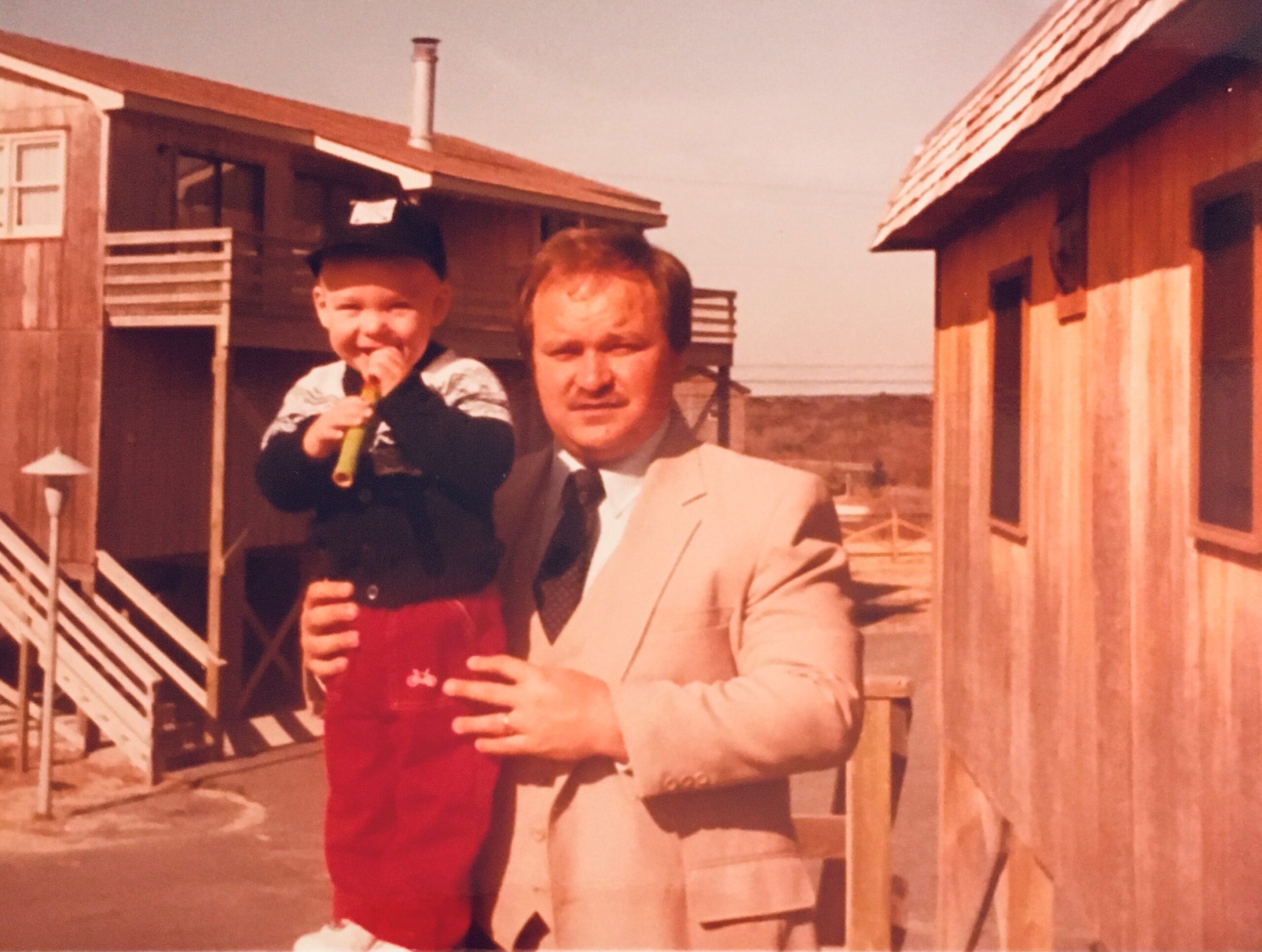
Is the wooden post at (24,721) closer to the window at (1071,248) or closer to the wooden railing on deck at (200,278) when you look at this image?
the wooden railing on deck at (200,278)

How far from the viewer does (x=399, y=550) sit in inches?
66.7

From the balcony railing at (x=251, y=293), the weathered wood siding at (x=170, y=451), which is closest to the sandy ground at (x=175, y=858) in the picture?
the weathered wood siding at (x=170, y=451)

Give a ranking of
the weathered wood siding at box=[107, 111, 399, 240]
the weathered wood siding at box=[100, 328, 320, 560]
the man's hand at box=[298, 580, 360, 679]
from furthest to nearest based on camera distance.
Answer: the weathered wood siding at box=[100, 328, 320, 560] < the weathered wood siding at box=[107, 111, 399, 240] < the man's hand at box=[298, 580, 360, 679]

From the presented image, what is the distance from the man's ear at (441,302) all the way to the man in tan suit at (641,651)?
0.46ft

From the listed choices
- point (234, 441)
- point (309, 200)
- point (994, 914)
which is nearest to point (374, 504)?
point (234, 441)

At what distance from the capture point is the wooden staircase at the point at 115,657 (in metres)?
9.44

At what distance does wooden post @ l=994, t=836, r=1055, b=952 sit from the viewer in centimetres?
587

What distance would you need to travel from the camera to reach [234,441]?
7.45 meters

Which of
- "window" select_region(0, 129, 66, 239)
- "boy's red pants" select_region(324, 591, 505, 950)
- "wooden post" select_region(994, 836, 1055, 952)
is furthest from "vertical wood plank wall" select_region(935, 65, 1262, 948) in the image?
"window" select_region(0, 129, 66, 239)

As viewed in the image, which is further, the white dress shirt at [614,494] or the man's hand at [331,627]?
the white dress shirt at [614,494]

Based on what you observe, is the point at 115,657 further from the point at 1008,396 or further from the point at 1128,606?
the point at 1128,606

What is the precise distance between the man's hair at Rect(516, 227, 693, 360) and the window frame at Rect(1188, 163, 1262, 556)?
5.71ft

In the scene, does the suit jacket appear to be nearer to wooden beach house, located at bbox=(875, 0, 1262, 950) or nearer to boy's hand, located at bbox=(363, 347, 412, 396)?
boy's hand, located at bbox=(363, 347, 412, 396)

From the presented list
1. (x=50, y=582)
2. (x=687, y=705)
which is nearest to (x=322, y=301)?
(x=687, y=705)
